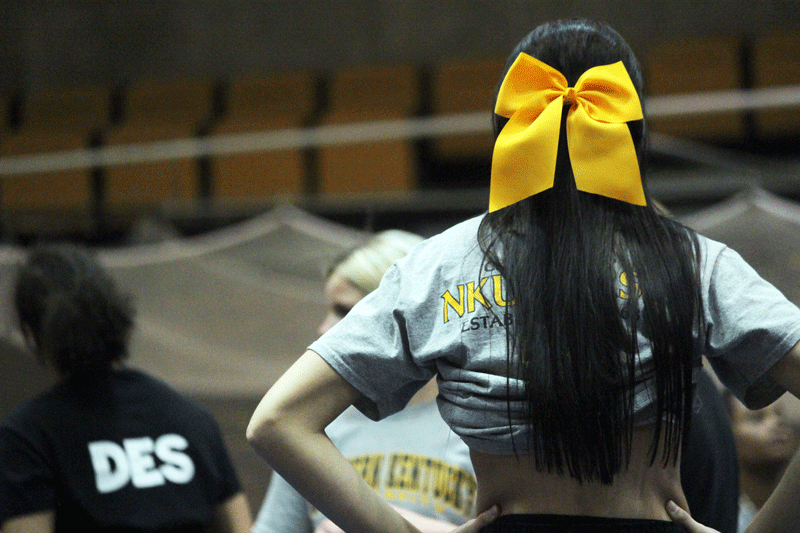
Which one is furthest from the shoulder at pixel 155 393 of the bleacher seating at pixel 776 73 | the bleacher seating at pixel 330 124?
the bleacher seating at pixel 776 73

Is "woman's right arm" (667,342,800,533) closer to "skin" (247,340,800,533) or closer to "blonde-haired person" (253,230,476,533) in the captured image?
"skin" (247,340,800,533)

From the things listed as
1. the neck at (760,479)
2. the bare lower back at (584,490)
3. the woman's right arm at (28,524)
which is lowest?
the neck at (760,479)

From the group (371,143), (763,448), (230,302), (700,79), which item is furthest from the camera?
(700,79)

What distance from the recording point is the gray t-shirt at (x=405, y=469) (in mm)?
1260

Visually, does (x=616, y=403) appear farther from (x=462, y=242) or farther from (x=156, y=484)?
(x=156, y=484)

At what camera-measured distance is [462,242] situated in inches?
34.5

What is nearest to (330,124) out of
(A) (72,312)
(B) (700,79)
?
(B) (700,79)

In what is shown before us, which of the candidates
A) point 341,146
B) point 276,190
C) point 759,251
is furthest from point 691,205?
point 276,190

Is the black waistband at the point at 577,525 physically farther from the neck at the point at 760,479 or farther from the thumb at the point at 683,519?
the neck at the point at 760,479

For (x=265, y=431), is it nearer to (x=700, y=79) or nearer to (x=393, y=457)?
(x=393, y=457)

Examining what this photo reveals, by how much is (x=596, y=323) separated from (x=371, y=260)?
739 millimetres

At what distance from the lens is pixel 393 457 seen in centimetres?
132

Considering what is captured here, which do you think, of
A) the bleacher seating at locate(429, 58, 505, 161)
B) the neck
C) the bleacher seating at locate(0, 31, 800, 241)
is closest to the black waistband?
the neck

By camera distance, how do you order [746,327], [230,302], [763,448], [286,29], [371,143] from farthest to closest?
[286,29], [371,143], [230,302], [763,448], [746,327]
